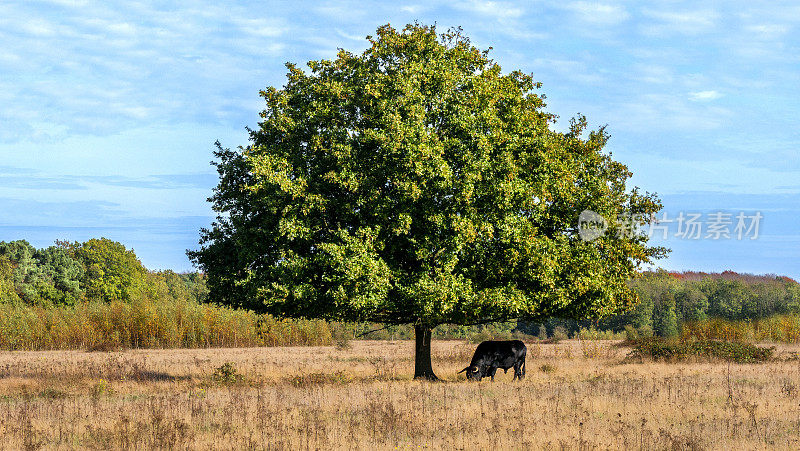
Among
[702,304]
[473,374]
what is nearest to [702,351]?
[473,374]

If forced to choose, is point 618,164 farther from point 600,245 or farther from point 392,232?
point 392,232

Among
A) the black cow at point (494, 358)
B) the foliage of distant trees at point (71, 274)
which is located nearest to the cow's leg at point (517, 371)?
the black cow at point (494, 358)

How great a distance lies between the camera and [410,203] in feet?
79.8

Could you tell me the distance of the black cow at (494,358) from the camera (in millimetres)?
28219

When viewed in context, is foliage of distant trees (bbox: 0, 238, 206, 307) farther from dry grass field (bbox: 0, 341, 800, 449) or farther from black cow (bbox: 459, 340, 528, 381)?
black cow (bbox: 459, 340, 528, 381)

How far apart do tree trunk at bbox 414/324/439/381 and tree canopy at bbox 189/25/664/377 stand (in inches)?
7.0

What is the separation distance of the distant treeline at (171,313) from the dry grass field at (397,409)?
481cm

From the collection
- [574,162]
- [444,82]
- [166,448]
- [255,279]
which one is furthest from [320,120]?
[166,448]

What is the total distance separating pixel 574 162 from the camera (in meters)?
27.8

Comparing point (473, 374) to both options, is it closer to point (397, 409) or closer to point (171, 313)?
point (397, 409)

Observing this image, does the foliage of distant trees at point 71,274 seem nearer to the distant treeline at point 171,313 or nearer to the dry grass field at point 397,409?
the distant treeline at point 171,313

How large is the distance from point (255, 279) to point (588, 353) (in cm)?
2303

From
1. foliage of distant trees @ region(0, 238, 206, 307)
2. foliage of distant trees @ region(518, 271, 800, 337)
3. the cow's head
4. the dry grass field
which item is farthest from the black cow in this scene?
foliage of distant trees @ region(518, 271, 800, 337)

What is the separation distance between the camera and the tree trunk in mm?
28531
